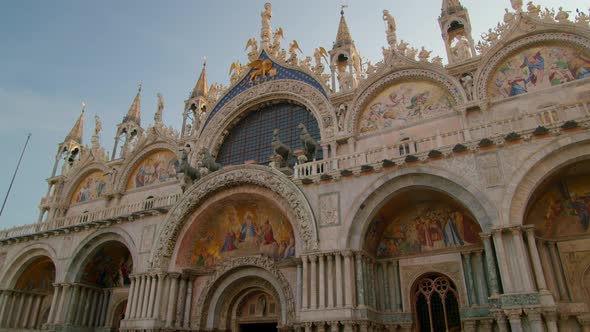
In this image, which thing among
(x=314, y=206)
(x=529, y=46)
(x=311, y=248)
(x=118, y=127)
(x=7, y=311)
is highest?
(x=118, y=127)

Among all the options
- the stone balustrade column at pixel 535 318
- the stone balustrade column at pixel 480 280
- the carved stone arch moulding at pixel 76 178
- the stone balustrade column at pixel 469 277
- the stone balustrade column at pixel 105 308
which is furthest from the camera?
the carved stone arch moulding at pixel 76 178

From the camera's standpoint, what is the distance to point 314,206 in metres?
14.0

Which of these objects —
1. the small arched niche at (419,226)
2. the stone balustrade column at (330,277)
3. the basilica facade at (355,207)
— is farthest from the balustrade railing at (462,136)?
the stone balustrade column at (330,277)

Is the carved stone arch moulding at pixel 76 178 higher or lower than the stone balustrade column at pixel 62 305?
higher

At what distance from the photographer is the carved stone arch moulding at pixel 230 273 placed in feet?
46.8

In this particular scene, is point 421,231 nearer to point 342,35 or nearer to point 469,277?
point 469,277

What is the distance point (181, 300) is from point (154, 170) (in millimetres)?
7862

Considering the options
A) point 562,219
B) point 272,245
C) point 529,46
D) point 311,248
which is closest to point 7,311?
point 272,245

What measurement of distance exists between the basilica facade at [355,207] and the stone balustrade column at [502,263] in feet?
0.13

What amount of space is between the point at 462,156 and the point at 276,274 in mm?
7056

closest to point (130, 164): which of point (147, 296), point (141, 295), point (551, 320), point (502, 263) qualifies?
point (141, 295)

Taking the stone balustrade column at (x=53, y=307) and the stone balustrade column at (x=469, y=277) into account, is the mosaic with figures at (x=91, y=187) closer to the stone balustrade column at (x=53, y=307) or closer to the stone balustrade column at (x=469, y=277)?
the stone balustrade column at (x=53, y=307)

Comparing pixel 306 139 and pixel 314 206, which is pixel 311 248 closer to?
pixel 314 206

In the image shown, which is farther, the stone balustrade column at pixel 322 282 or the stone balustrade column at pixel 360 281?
the stone balustrade column at pixel 322 282
